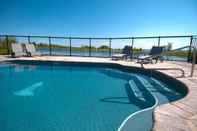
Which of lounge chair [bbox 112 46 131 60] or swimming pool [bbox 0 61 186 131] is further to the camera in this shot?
lounge chair [bbox 112 46 131 60]

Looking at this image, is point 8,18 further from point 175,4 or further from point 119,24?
point 175,4

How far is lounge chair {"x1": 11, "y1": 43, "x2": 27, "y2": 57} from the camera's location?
8805 mm

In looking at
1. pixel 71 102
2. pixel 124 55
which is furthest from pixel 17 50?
pixel 71 102

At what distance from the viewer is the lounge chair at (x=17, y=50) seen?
8.80 meters

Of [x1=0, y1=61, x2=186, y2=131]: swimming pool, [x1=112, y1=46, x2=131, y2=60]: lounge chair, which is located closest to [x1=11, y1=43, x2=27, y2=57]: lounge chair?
[x1=0, y1=61, x2=186, y2=131]: swimming pool

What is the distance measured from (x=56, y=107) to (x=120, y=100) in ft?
4.68

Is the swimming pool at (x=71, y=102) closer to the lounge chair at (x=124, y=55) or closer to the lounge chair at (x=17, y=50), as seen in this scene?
the lounge chair at (x=17, y=50)

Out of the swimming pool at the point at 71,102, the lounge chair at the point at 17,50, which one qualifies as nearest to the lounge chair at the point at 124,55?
the swimming pool at the point at 71,102

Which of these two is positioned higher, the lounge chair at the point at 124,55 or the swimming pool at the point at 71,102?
the lounge chair at the point at 124,55

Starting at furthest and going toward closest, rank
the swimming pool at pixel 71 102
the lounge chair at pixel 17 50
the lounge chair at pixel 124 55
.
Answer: the lounge chair at pixel 124 55 < the lounge chair at pixel 17 50 < the swimming pool at pixel 71 102

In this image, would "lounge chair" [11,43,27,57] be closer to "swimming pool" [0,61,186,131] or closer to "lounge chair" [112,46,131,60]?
"swimming pool" [0,61,186,131]

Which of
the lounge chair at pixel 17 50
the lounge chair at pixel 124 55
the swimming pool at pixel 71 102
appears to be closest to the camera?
the swimming pool at pixel 71 102

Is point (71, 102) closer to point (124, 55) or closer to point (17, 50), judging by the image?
point (124, 55)

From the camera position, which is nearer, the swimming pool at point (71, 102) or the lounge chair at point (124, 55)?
the swimming pool at point (71, 102)
